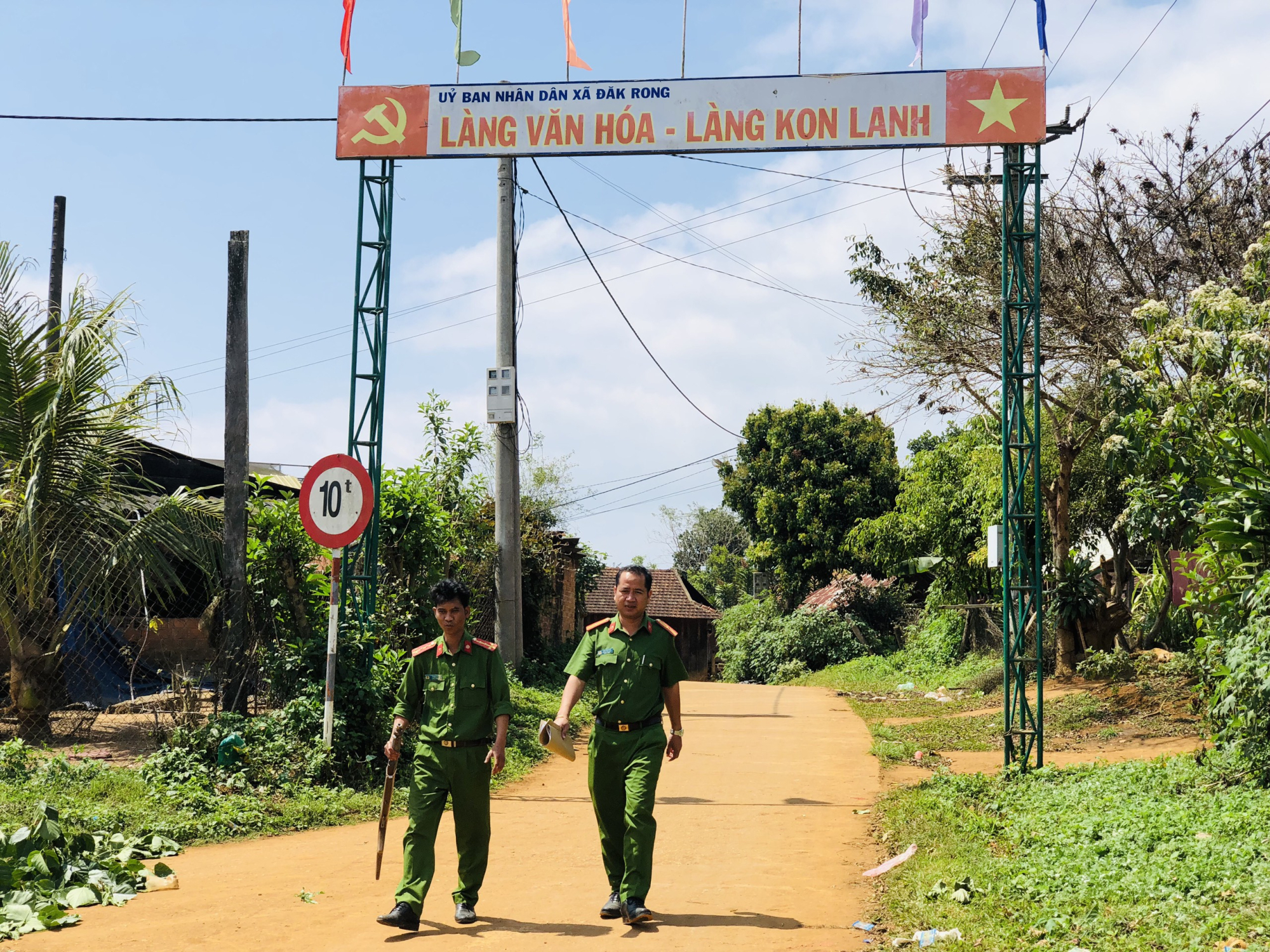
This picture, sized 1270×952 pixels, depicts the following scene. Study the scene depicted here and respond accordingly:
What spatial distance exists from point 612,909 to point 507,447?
32.0 ft

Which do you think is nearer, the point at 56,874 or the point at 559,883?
the point at 56,874

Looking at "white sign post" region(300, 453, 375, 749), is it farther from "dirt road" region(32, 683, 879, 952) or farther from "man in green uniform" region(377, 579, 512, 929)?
"man in green uniform" region(377, 579, 512, 929)

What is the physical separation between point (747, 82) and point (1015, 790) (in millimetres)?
6690

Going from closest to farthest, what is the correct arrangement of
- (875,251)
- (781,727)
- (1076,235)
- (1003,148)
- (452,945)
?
(452,945), (1003,148), (781,727), (1076,235), (875,251)

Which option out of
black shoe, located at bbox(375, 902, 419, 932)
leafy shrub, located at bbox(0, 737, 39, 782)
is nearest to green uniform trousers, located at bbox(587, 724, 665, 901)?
black shoe, located at bbox(375, 902, 419, 932)

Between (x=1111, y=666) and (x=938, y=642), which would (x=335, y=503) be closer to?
(x=1111, y=666)

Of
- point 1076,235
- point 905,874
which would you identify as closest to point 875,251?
point 1076,235

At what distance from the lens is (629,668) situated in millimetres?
6301

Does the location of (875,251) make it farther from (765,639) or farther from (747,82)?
(765,639)

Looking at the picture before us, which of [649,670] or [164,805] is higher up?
[649,670]

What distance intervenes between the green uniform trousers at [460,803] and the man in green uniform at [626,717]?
1.75 ft

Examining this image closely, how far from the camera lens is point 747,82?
11039mm

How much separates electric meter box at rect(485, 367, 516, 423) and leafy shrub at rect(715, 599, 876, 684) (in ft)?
56.7

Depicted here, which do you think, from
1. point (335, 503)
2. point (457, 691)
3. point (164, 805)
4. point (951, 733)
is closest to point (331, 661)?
point (335, 503)
